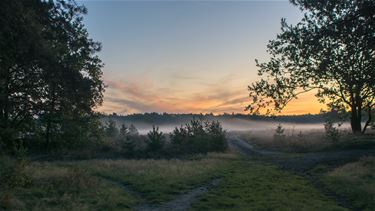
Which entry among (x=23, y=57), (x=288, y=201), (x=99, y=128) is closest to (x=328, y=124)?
(x=99, y=128)

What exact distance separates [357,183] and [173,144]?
31.9 meters

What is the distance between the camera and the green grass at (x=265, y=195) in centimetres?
1789

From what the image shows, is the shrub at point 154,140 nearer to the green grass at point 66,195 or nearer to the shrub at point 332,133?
the shrub at point 332,133

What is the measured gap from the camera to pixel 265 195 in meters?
20.7

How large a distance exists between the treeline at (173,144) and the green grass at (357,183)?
2289 centimetres

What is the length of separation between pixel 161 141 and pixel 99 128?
740 centimetres

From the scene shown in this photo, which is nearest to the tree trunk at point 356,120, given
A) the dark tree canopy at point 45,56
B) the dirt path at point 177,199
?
the dirt path at point 177,199

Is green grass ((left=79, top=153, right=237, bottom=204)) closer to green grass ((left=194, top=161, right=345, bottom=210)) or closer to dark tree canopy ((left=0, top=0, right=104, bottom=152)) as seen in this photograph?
green grass ((left=194, top=161, right=345, bottom=210))

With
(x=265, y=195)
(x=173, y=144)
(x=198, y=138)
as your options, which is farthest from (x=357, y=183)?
(x=173, y=144)

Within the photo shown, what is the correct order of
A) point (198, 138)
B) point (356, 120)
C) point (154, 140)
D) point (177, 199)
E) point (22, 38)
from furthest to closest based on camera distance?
point (356, 120) < point (198, 138) < point (154, 140) < point (177, 199) < point (22, 38)

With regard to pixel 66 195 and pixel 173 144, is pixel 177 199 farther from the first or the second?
pixel 173 144

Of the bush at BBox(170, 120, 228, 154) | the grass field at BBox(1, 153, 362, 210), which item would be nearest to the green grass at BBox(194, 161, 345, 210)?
the grass field at BBox(1, 153, 362, 210)

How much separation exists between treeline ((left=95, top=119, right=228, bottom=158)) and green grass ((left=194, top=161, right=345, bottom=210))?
21.4 meters

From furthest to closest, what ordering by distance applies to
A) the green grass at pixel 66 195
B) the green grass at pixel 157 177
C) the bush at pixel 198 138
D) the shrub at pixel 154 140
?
the bush at pixel 198 138 → the shrub at pixel 154 140 → the green grass at pixel 157 177 → the green grass at pixel 66 195
